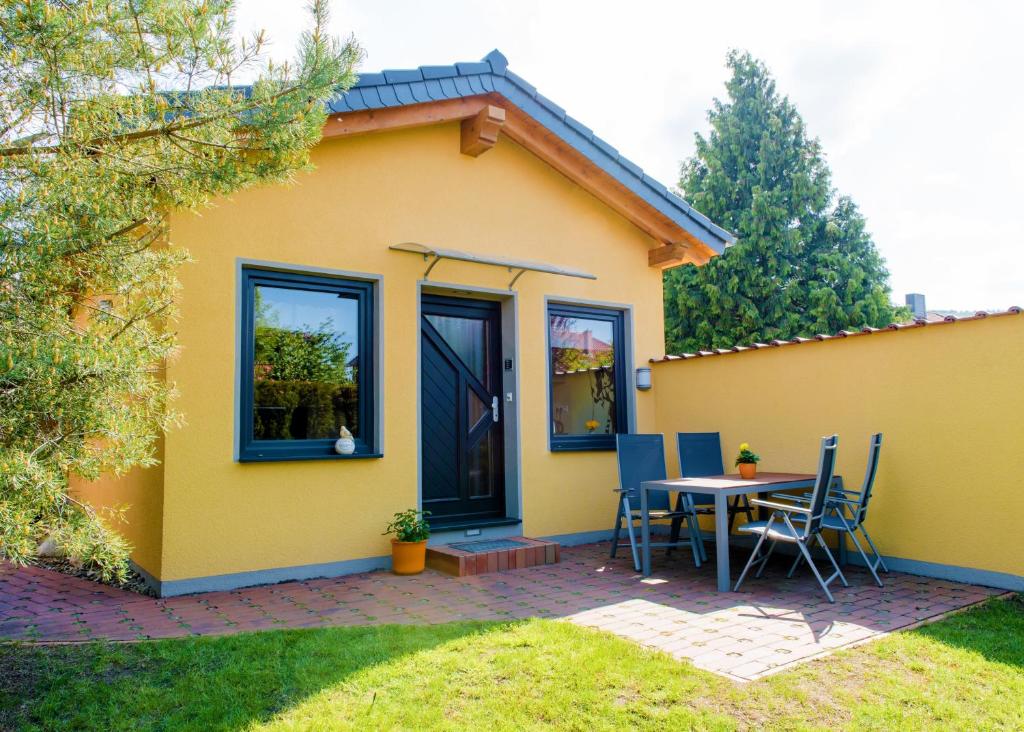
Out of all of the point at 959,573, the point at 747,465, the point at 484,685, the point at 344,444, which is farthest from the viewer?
the point at 747,465

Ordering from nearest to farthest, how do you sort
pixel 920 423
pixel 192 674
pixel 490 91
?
pixel 192 674, pixel 920 423, pixel 490 91

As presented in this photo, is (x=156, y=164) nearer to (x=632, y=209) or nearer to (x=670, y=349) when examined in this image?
(x=632, y=209)

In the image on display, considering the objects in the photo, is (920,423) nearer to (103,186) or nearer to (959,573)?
(959,573)

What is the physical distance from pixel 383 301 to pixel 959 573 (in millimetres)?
5049

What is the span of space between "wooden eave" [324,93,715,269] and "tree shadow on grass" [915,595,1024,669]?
465 centimetres

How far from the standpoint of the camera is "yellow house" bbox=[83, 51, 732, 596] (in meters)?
5.28

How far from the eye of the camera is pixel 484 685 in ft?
10.3

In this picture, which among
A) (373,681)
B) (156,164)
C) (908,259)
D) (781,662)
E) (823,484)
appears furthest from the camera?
(908,259)

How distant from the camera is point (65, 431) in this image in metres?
2.62

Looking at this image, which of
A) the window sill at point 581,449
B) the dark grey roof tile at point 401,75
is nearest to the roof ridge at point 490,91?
the dark grey roof tile at point 401,75

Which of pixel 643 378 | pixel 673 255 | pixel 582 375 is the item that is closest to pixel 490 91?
pixel 673 255

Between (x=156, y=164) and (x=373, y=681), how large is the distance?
2.49m

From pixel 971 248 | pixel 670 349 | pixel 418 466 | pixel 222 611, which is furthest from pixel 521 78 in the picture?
pixel 971 248

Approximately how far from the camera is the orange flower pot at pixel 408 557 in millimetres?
5629
